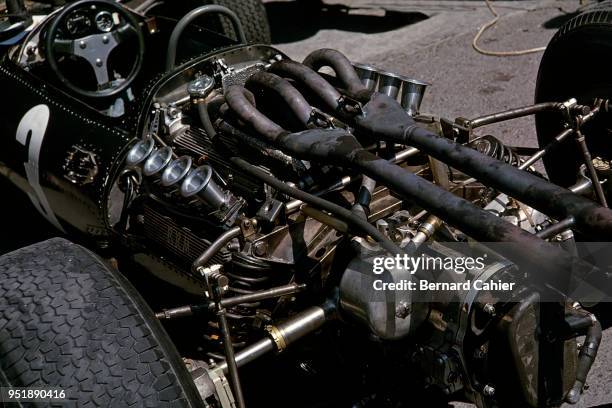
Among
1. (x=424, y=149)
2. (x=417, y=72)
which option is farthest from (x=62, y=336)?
(x=417, y=72)

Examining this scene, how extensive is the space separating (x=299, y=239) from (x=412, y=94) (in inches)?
33.5

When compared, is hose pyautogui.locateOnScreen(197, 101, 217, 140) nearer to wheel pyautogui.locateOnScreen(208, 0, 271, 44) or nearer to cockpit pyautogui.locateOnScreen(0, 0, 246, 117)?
cockpit pyautogui.locateOnScreen(0, 0, 246, 117)

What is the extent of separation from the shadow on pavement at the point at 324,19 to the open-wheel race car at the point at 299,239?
3.81m

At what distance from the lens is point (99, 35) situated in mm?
4195

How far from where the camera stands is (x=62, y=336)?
2.23 meters

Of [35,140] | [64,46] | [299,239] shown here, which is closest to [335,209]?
[299,239]

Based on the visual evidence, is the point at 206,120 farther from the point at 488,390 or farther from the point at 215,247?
the point at 488,390

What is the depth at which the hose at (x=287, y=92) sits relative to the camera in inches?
114

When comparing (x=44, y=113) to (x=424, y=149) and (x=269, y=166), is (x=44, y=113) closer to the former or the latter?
(x=269, y=166)

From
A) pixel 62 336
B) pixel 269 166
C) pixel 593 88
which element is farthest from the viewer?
pixel 593 88

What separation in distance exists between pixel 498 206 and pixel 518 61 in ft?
12.5

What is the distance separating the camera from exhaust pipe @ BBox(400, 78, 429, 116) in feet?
10.4

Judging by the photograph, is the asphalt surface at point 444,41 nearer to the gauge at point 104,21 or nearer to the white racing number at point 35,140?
the gauge at point 104,21

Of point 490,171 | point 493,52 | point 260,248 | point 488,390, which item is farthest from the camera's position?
point 493,52
